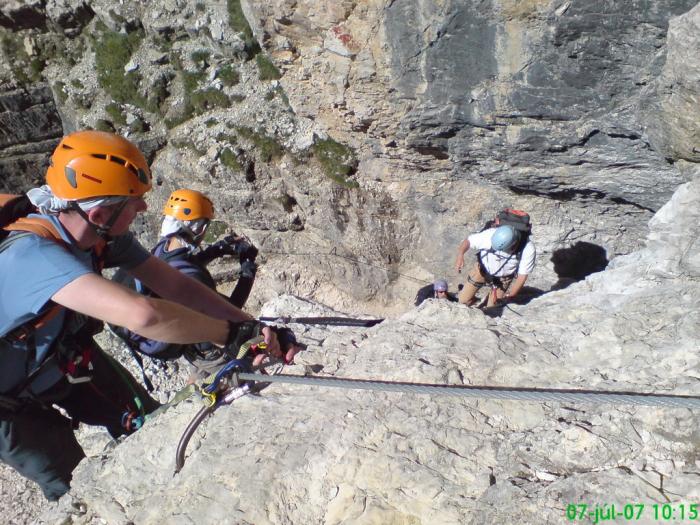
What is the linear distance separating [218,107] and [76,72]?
6.87 metres

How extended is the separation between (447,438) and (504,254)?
6.71 metres

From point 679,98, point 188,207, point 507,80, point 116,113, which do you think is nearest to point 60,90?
point 116,113

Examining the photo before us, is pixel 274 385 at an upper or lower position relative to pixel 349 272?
upper

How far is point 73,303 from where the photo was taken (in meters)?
2.90

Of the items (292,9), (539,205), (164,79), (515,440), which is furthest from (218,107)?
(515,440)

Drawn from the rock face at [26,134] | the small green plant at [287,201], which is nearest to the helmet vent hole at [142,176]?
the small green plant at [287,201]

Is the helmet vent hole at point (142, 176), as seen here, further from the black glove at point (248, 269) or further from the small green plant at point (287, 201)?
the small green plant at point (287, 201)

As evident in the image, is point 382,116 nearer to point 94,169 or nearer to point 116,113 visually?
point 94,169

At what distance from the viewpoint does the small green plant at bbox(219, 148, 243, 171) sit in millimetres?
14547

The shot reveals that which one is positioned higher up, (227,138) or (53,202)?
(227,138)

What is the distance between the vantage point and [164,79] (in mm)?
16625

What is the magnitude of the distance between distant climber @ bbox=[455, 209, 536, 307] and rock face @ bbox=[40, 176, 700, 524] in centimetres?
Answer: 458

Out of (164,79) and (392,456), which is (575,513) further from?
(164,79)
